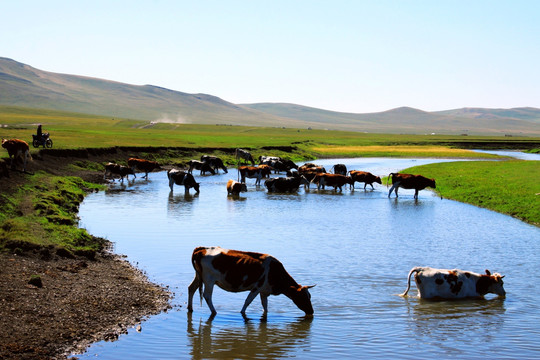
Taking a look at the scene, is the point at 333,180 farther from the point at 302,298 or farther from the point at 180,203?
the point at 302,298

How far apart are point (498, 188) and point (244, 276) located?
84.1ft

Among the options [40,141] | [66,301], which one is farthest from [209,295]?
[40,141]

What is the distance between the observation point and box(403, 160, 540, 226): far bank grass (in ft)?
90.2

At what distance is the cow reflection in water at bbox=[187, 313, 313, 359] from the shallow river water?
0.07 feet

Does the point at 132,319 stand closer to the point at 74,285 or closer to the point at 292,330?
the point at 74,285

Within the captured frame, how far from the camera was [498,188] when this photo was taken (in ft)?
111

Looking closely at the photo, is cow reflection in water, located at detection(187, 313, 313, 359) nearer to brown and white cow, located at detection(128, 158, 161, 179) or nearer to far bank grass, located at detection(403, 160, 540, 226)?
far bank grass, located at detection(403, 160, 540, 226)

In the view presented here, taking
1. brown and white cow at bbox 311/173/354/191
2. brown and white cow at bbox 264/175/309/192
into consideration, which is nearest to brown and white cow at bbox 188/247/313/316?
brown and white cow at bbox 264/175/309/192

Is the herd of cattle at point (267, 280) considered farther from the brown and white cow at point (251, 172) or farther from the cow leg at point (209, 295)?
the brown and white cow at point (251, 172)

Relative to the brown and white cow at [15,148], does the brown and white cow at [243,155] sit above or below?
below

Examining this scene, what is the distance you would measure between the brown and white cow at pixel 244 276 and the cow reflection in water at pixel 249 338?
426 millimetres

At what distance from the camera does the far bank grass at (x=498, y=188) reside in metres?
27.5

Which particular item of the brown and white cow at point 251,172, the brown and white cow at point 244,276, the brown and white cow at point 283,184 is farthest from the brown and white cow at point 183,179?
the brown and white cow at point 244,276

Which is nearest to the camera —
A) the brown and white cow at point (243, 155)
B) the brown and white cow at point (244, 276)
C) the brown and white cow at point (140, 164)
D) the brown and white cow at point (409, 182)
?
the brown and white cow at point (244, 276)
